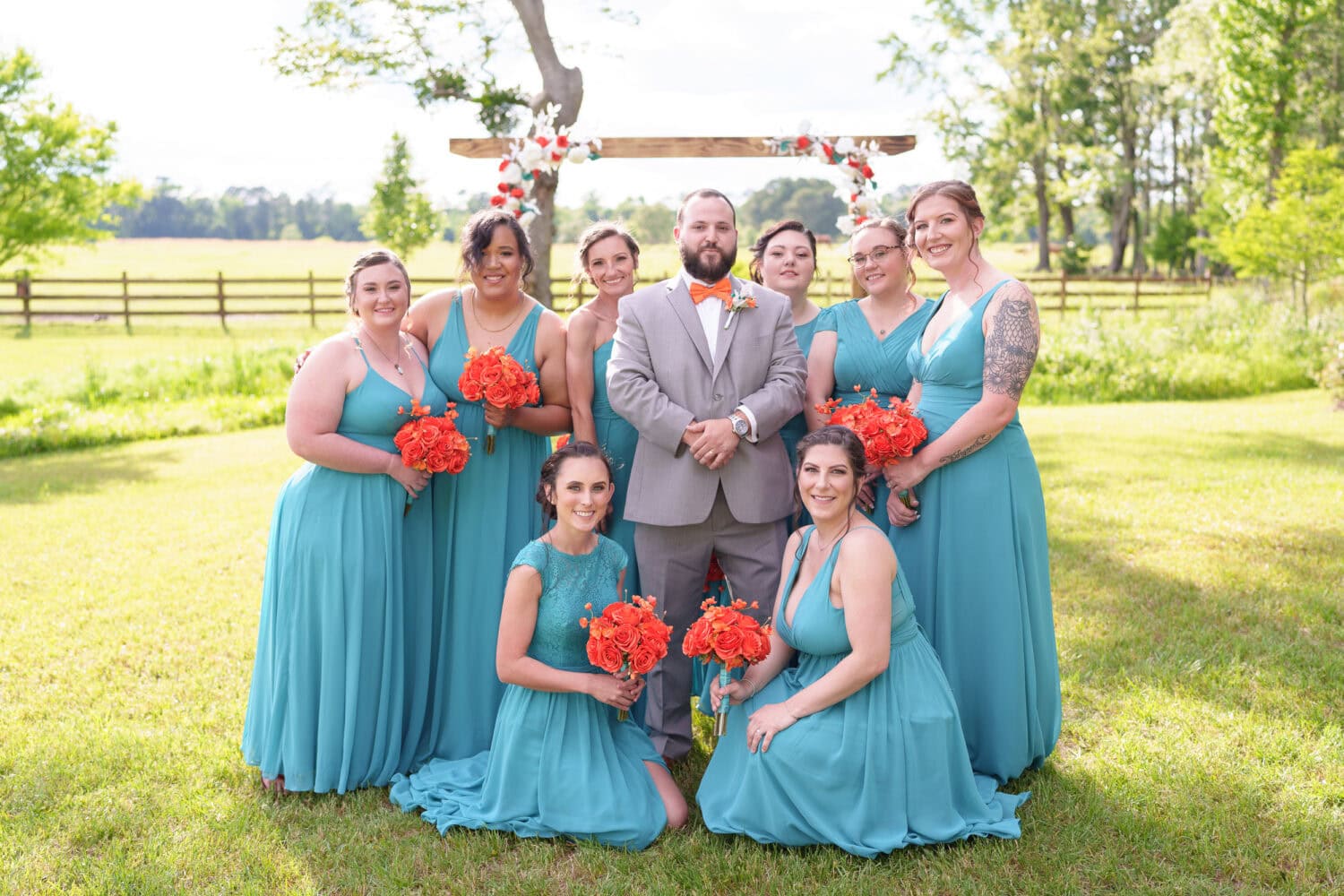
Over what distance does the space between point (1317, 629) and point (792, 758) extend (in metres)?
4.36

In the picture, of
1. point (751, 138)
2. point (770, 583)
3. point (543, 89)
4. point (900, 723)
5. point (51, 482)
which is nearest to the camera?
point (900, 723)

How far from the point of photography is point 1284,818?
4.41 m

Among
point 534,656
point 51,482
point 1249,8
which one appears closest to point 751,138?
point 534,656

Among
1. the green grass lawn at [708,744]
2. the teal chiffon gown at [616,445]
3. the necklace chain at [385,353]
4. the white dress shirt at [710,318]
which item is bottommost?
the green grass lawn at [708,744]

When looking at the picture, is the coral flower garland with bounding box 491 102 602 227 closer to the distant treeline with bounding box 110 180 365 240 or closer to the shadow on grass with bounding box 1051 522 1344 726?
the shadow on grass with bounding box 1051 522 1344 726

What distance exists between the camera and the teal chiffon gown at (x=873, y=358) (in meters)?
5.00

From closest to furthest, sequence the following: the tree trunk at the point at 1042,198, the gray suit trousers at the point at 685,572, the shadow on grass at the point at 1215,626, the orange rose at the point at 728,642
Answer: the orange rose at the point at 728,642
the gray suit trousers at the point at 685,572
the shadow on grass at the point at 1215,626
the tree trunk at the point at 1042,198

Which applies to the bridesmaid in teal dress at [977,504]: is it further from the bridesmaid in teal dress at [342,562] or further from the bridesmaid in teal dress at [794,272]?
the bridesmaid in teal dress at [342,562]

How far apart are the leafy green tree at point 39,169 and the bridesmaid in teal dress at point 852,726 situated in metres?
21.7

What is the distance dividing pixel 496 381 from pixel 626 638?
1304 mm

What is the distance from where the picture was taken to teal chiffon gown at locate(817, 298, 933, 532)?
5.00 meters

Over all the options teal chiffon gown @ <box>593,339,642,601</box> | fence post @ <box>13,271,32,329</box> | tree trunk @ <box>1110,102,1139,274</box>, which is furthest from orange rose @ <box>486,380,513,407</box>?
tree trunk @ <box>1110,102,1139,274</box>

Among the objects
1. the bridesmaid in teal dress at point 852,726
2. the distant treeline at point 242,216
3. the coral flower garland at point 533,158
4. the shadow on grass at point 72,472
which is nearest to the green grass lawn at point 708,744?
the bridesmaid in teal dress at point 852,726

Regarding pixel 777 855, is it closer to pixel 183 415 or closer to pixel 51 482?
pixel 51 482
